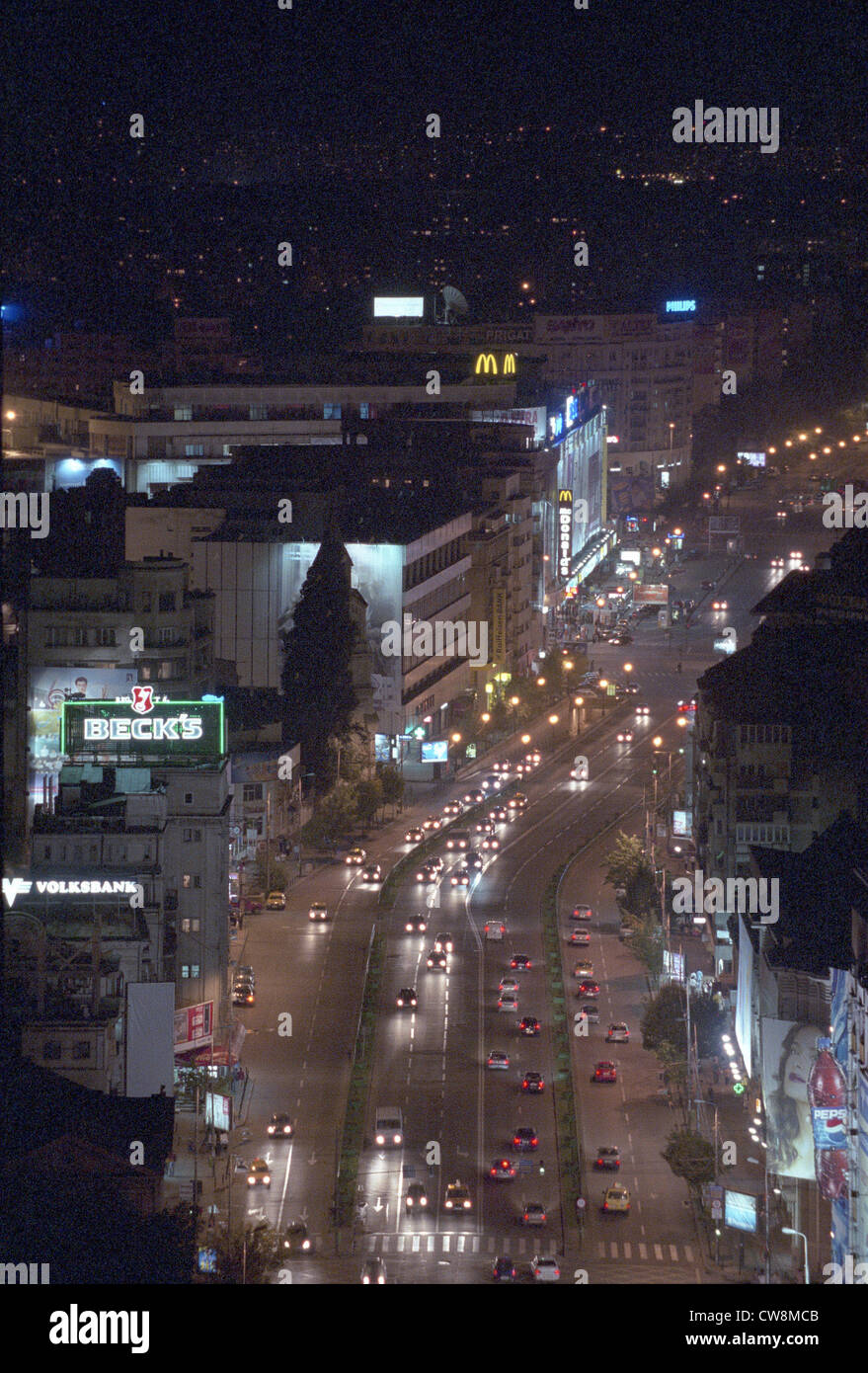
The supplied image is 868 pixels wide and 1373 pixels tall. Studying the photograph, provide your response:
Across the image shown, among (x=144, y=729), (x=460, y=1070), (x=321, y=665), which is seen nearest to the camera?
(x=460, y=1070)

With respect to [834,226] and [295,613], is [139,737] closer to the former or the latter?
[295,613]

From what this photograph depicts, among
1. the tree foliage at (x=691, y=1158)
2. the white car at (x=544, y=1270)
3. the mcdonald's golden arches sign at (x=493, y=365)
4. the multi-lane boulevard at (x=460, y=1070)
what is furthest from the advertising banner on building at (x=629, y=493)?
the white car at (x=544, y=1270)

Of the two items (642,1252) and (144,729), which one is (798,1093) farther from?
(144,729)

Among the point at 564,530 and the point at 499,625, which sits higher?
the point at 564,530

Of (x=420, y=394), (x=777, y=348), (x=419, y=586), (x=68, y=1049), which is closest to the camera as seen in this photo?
(x=68, y=1049)

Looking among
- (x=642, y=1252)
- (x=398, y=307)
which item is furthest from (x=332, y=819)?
(x=398, y=307)

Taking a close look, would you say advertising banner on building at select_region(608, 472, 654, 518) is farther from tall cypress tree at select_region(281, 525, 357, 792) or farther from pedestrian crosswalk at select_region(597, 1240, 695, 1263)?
pedestrian crosswalk at select_region(597, 1240, 695, 1263)
